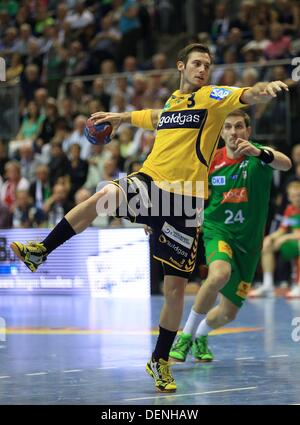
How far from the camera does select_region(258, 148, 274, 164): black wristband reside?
8.48m

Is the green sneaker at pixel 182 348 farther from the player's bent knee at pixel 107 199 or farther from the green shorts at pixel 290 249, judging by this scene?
the green shorts at pixel 290 249

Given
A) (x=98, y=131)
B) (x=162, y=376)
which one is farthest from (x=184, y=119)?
(x=162, y=376)

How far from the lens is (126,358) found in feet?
30.0

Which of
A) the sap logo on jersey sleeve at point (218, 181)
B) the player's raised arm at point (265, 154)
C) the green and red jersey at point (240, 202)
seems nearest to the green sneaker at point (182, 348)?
the green and red jersey at point (240, 202)

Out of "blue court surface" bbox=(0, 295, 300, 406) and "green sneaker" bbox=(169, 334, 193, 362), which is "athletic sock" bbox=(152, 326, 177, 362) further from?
"green sneaker" bbox=(169, 334, 193, 362)

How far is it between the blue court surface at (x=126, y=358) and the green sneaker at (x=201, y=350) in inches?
3.4

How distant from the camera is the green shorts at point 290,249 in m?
16.6

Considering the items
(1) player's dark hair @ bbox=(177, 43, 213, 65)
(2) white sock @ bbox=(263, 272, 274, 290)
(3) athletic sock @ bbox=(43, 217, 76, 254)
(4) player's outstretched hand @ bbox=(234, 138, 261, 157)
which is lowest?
(2) white sock @ bbox=(263, 272, 274, 290)

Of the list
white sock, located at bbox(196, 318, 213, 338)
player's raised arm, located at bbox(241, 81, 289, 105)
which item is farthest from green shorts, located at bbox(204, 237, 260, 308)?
player's raised arm, located at bbox(241, 81, 289, 105)

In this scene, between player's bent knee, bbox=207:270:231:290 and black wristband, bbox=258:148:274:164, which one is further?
player's bent knee, bbox=207:270:231:290

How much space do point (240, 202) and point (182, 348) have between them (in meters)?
1.50

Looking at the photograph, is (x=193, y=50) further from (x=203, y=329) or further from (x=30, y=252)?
(x=203, y=329)

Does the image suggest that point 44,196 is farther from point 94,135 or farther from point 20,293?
point 94,135

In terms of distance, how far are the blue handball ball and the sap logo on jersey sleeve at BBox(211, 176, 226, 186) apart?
5.78 ft
